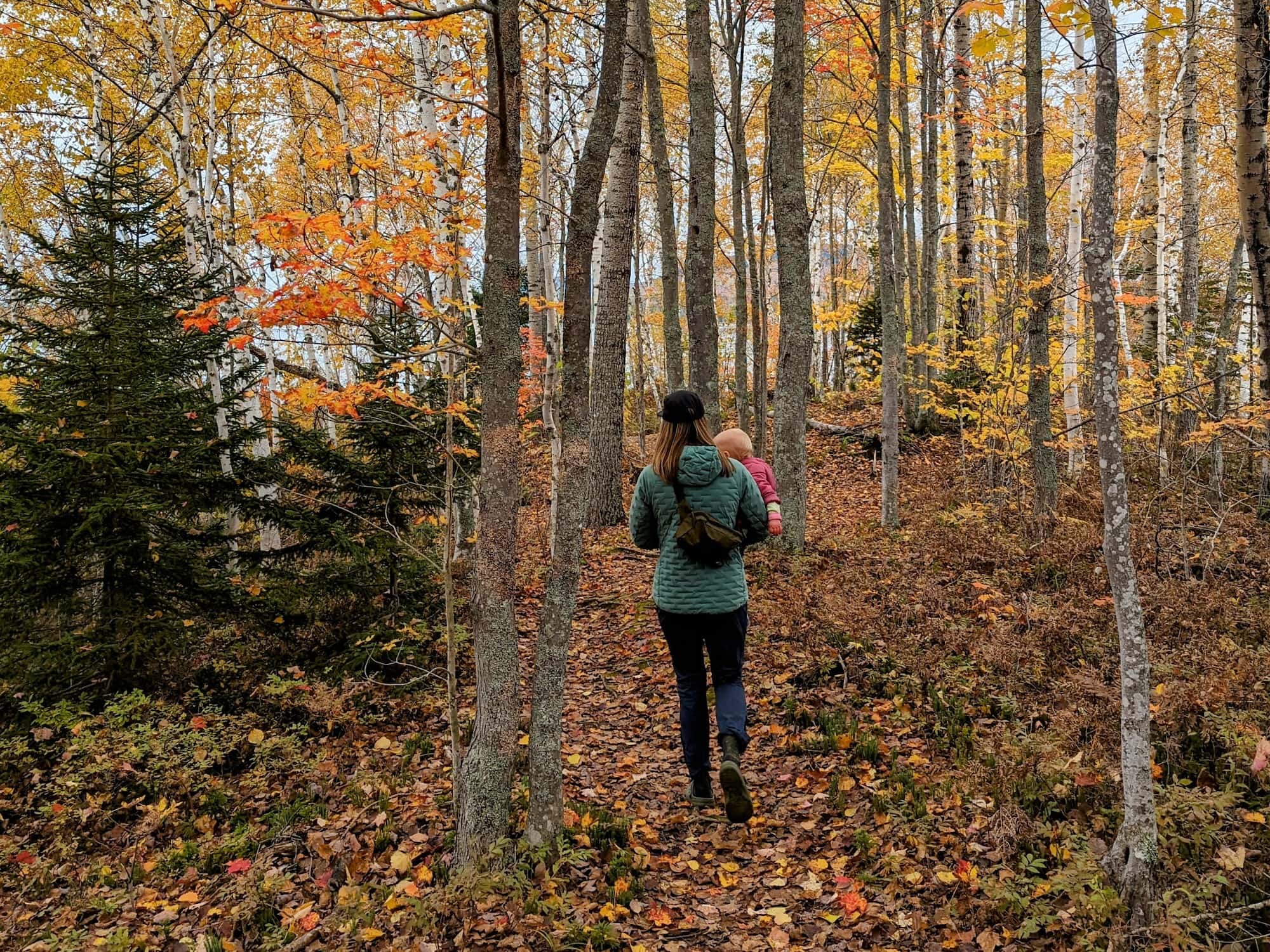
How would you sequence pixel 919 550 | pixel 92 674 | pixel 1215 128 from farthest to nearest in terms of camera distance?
1. pixel 1215 128
2. pixel 919 550
3. pixel 92 674

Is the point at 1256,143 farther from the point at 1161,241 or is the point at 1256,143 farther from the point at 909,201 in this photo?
the point at 909,201

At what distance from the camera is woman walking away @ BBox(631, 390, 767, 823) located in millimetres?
4259

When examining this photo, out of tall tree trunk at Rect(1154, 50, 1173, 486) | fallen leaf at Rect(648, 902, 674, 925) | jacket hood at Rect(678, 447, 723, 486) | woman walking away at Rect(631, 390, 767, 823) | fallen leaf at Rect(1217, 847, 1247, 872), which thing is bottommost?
fallen leaf at Rect(648, 902, 674, 925)

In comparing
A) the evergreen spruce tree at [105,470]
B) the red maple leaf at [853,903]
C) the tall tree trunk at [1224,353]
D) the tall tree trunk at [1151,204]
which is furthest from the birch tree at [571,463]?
the tall tree trunk at [1151,204]

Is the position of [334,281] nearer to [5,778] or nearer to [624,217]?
[624,217]

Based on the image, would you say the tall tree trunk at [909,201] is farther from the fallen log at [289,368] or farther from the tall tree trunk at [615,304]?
the fallen log at [289,368]

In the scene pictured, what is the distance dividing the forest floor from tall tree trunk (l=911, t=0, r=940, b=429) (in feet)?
25.6

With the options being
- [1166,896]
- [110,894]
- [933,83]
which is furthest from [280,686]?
[933,83]

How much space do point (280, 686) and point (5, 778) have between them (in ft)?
6.06

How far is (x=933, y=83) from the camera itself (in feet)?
44.8

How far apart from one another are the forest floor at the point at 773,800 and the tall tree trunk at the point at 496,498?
44 centimetres

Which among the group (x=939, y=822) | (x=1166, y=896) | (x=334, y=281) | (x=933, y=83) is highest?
(x=933, y=83)

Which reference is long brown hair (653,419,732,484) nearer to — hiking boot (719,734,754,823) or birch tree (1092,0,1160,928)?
hiking boot (719,734,754,823)

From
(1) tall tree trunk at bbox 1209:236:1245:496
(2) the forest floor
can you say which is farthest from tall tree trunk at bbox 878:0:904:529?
(1) tall tree trunk at bbox 1209:236:1245:496
